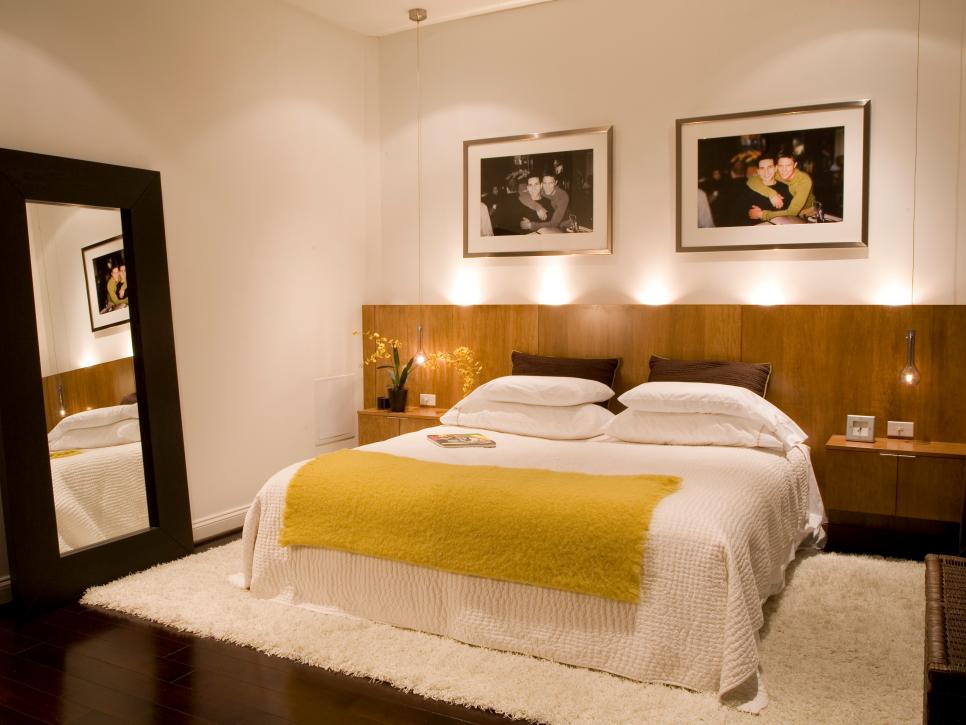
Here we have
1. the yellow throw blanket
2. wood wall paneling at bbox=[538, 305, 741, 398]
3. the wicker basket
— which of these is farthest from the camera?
wood wall paneling at bbox=[538, 305, 741, 398]

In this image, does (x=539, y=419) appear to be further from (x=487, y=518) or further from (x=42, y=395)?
(x=42, y=395)

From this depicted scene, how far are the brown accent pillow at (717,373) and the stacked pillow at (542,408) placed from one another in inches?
12.5

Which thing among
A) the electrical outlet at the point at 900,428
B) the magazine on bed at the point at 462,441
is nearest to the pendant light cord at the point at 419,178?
the magazine on bed at the point at 462,441

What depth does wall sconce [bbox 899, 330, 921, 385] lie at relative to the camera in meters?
3.76

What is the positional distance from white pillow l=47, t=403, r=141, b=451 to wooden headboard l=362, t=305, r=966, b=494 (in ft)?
6.63

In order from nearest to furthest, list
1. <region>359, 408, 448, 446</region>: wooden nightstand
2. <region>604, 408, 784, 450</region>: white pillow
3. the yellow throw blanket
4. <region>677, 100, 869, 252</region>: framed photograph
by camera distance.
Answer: the yellow throw blanket, <region>604, 408, 784, 450</region>: white pillow, <region>677, 100, 869, 252</region>: framed photograph, <region>359, 408, 448, 446</region>: wooden nightstand

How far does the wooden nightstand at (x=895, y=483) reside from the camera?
351 centimetres

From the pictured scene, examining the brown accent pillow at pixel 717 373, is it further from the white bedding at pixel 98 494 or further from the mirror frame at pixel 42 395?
the white bedding at pixel 98 494

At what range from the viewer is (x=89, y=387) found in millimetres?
3477

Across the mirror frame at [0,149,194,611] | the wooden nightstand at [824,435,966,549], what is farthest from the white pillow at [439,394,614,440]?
the mirror frame at [0,149,194,611]

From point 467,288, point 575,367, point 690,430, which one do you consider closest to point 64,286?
point 467,288

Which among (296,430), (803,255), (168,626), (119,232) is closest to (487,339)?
(296,430)

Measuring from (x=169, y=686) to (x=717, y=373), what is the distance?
2798mm

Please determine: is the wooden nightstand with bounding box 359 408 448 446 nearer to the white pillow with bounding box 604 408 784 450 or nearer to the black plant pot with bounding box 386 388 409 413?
the black plant pot with bounding box 386 388 409 413
